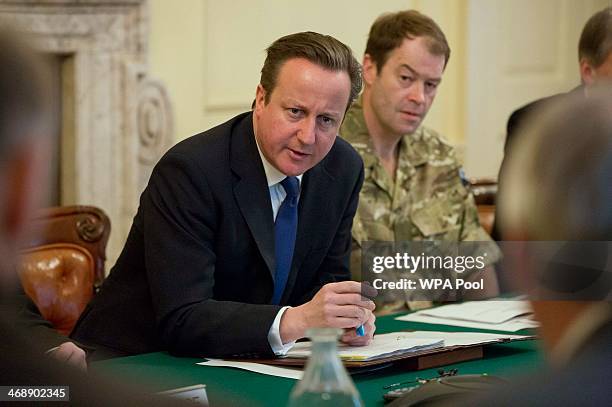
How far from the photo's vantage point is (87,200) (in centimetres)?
473

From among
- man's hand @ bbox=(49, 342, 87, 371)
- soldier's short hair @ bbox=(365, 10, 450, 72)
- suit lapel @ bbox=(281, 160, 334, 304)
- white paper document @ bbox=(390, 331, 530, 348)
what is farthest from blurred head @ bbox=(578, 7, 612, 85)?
man's hand @ bbox=(49, 342, 87, 371)

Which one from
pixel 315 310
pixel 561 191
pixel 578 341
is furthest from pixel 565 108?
pixel 315 310

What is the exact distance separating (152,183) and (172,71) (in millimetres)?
2599

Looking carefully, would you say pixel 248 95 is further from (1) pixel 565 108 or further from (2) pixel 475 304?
(1) pixel 565 108

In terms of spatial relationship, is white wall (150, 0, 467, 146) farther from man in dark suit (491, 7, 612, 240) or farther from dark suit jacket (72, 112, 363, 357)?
dark suit jacket (72, 112, 363, 357)

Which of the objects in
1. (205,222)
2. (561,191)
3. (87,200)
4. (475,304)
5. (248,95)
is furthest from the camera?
(248,95)

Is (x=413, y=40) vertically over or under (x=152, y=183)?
over

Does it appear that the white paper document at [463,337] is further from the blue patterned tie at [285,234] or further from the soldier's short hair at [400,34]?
the soldier's short hair at [400,34]

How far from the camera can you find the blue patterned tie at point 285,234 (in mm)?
2500

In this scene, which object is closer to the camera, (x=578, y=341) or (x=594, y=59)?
(x=578, y=341)

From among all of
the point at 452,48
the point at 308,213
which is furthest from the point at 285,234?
the point at 452,48

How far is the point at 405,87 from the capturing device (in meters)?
3.45

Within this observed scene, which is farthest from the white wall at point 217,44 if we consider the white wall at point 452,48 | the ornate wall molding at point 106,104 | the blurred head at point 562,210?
the blurred head at point 562,210

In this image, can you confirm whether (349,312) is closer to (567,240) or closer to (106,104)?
→ (567,240)
